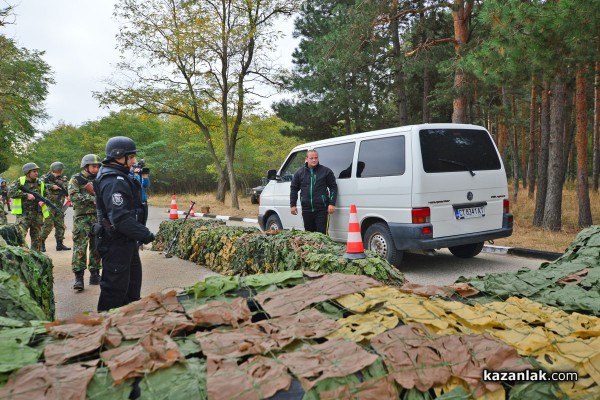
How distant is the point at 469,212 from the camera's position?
6.40 m

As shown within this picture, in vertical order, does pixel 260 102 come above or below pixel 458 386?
above

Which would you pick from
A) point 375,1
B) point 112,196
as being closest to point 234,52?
point 375,1

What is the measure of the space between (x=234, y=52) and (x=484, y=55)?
13.2 metres

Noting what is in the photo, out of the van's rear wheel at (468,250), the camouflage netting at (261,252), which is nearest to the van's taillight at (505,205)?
the van's rear wheel at (468,250)

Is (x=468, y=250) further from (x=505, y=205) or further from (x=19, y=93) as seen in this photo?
(x=19, y=93)

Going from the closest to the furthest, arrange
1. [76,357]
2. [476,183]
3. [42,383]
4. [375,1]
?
[42,383] → [76,357] → [476,183] → [375,1]

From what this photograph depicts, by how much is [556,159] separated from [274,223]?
21.6ft

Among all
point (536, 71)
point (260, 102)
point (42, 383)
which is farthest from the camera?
point (260, 102)

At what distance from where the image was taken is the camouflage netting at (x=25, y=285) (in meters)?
2.33

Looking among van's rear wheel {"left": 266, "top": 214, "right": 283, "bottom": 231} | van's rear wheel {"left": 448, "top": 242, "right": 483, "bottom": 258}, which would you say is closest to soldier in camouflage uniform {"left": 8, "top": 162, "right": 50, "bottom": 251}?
van's rear wheel {"left": 266, "top": 214, "right": 283, "bottom": 231}

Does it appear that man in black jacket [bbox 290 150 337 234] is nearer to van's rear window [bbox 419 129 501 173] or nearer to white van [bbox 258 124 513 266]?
white van [bbox 258 124 513 266]

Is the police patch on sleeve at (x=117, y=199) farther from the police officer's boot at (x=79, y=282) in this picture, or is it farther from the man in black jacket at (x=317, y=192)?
the man in black jacket at (x=317, y=192)

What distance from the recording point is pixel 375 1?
12289 mm

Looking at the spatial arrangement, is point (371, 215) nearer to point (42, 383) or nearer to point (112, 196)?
point (112, 196)
